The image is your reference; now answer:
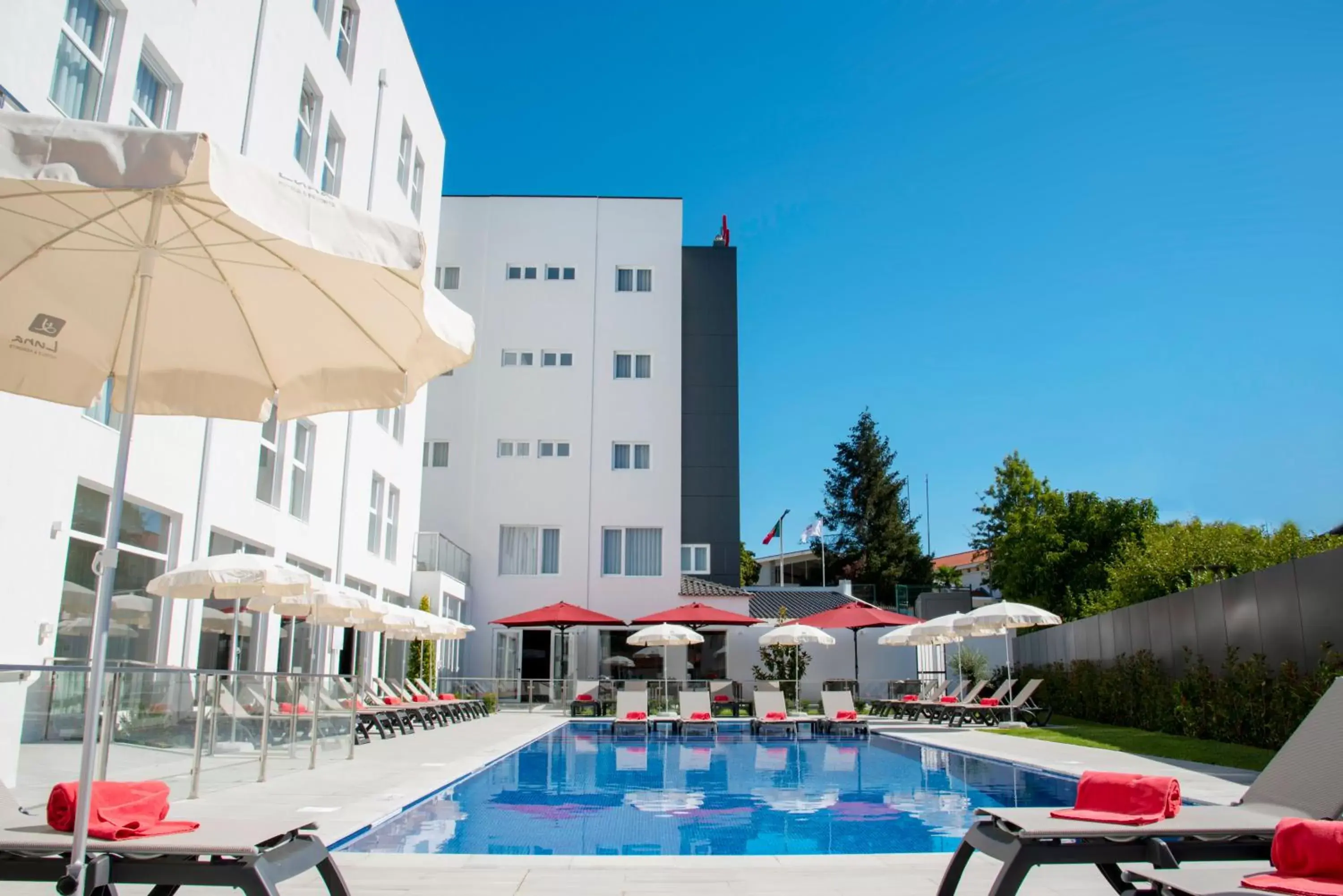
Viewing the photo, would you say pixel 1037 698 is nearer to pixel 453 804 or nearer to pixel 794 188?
pixel 794 188

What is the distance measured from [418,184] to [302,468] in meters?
10.8

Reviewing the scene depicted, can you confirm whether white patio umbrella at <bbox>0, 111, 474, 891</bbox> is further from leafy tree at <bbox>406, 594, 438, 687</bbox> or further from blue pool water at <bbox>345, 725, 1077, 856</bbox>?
leafy tree at <bbox>406, 594, 438, 687</bbox>

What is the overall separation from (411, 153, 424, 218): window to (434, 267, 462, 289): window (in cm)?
587

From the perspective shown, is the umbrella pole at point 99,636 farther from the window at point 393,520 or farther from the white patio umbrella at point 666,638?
the window at point 393,520

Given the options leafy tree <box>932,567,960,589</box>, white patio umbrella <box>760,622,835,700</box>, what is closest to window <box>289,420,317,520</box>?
white patio umbrella <box>760,622,835,700</box>

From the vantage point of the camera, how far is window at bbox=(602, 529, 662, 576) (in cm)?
2947

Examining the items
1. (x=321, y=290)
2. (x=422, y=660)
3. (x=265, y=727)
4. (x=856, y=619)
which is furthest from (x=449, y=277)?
(x=321, y=290)

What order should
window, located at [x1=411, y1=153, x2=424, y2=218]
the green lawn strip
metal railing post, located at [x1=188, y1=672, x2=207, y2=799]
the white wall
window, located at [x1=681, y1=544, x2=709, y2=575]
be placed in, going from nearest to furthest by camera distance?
metal railing post, located at [x1=188, y1=672, x2=207, y2=799], the green lawn strip, window, located at [x1=411, y1=153, x2=424, y2=218], the white wall, window, located at [x1=681, y1=544, x2=709, y2=575]

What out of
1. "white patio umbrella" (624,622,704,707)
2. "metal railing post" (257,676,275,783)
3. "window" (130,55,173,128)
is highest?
"window" (130,55,173,128)

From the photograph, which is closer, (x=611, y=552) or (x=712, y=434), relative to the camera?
(x=611, y=552)

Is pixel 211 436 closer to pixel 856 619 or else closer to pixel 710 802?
pixel 710 802

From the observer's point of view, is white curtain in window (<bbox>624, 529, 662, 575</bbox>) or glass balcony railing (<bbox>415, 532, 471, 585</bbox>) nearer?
glass balcony railing (<bbox>415, 532, 471, 585</bbox>)

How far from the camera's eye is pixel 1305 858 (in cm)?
335

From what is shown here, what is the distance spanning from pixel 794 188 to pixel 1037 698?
14.4 metres
